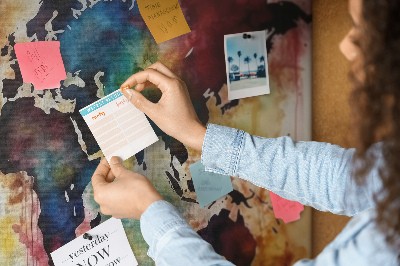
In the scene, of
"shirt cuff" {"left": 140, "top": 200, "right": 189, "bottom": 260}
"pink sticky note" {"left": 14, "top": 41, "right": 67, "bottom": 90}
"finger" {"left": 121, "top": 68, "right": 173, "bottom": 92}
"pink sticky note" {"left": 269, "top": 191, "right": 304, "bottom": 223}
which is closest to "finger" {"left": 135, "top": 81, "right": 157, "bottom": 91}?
"finger" {"left": 121, "top": 68, "right": 173, "bottom": 92}

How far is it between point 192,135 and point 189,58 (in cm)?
23

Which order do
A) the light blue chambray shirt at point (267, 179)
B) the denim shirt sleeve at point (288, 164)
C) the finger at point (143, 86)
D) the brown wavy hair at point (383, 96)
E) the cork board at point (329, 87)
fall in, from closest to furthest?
the brown wavy hair at point (383, 96), the light blue chambray shirt at point (267, 179), the denim shirt sleeve at point (288, 164), the finger at point (143, 86), the cork board at point (329, 87)

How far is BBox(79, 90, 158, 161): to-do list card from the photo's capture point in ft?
2.68

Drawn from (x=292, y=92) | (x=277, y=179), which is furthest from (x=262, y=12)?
(x=277, y=179)

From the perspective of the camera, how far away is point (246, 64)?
96cm

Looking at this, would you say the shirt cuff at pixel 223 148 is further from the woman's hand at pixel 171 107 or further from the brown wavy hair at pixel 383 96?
the brown wavy hair at pixel 383 96

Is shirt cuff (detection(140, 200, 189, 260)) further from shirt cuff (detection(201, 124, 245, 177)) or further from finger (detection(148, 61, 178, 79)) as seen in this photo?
finger (detection(148, 61, 178, 79))

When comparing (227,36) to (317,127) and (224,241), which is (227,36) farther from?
(224,241)

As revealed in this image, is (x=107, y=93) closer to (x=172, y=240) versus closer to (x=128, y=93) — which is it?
(x=128, y=93)

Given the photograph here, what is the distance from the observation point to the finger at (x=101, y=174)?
0.79 meters

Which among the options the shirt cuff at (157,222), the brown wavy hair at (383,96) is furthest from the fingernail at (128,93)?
the brown wavy hair at (383,96)

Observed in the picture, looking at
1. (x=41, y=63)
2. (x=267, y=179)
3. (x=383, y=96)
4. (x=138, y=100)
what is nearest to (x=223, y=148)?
(x=267, y=179)

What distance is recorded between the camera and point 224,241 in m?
0.95

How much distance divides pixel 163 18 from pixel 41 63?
0.99ft
